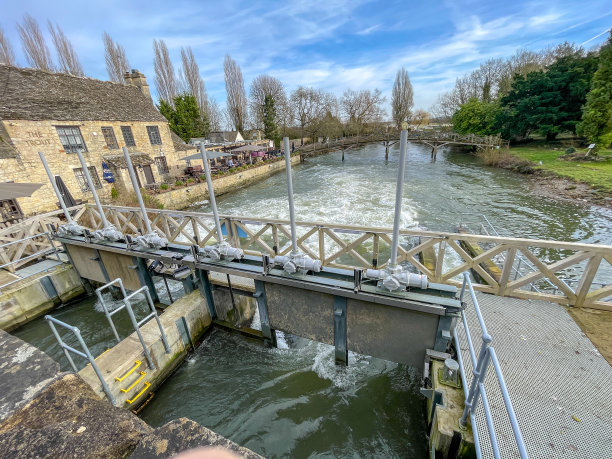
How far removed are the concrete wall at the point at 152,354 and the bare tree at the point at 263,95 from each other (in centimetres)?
4596


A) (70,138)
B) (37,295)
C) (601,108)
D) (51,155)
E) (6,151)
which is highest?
(70,138)

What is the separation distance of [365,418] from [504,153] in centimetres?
3084

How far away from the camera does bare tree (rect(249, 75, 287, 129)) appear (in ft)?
154

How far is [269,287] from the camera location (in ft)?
16.6

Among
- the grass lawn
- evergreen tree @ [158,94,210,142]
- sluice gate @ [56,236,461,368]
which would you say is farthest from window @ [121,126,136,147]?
the grass lawn

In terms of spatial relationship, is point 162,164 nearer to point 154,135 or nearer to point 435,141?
point 154,135

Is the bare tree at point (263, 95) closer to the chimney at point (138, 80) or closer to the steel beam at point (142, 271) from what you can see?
the chimney at point (138, 80)

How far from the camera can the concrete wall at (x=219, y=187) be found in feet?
63.0

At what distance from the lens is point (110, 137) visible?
63.4 feet

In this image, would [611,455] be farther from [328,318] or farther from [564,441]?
[328,318]

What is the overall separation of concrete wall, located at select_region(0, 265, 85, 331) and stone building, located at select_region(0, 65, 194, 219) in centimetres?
990

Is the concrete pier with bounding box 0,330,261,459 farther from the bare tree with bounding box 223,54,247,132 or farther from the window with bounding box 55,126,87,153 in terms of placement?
the bare tree with bounding box 223,54,247,132

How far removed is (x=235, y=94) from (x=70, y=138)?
3206cm

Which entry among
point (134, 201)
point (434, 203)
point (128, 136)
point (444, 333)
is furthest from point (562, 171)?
point (128, 136)
